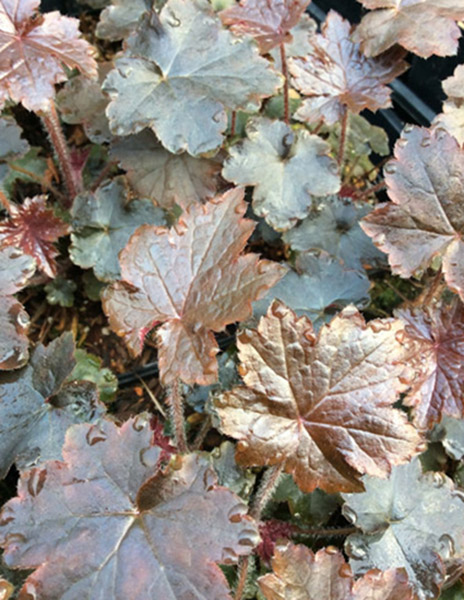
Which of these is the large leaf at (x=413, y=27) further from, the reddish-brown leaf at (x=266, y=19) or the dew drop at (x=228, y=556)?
the dew drop at (x=228, y=556)

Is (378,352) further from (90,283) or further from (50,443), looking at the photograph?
(90,283)

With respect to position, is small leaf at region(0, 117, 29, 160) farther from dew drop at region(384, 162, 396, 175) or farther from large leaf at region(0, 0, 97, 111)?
dew drop at region(384, 162, 396, 175)

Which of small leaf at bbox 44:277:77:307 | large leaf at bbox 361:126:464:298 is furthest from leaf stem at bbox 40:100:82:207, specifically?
large leaf at bbox 361:126:464:298

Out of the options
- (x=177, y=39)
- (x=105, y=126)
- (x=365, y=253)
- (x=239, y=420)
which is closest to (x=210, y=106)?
(x=177, y=39)

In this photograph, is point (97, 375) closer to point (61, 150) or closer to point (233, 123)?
point (61, 150)

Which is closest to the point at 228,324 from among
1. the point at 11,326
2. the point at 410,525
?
the point at 11,326

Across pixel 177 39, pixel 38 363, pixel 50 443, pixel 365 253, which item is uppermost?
pixel 177 39

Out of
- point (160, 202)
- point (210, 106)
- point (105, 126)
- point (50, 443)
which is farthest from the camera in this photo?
point (105, 126)
